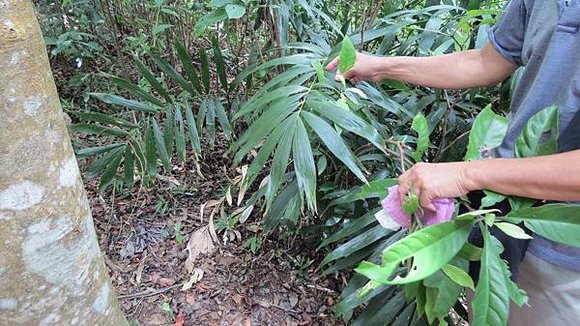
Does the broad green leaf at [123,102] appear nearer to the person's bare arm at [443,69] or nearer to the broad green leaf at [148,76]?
the broad green leaf at [148,76]

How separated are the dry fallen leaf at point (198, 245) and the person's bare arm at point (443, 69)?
31.8 inches

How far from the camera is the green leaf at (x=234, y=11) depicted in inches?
45.7

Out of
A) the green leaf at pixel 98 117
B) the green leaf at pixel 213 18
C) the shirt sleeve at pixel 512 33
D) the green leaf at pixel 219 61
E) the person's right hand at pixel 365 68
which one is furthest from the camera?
the green leaf at pixel 219 61

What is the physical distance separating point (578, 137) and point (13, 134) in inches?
31.4

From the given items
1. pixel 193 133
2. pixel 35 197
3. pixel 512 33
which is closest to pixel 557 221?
pixel 512 33

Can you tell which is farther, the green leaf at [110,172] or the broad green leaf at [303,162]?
the green leaf at [110,172]

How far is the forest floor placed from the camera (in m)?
1.50

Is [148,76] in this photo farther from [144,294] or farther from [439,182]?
[439,182]

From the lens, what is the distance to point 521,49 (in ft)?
3.18

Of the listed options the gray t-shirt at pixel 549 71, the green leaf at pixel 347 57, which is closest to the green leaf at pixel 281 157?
the green leaf at pixel 347 57

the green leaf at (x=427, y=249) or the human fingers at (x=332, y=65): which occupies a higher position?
the green leaf at (x=427, y=249)

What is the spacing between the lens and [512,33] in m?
0.96

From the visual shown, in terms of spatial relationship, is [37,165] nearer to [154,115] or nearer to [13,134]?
[13,134]

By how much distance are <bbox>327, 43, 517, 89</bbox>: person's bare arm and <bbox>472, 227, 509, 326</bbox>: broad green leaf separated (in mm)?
496
